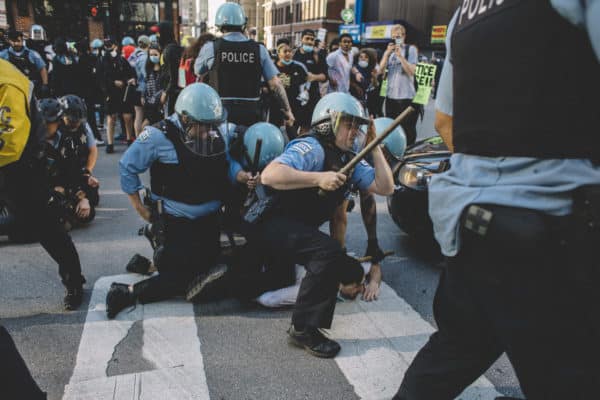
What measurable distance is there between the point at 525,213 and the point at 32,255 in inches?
166

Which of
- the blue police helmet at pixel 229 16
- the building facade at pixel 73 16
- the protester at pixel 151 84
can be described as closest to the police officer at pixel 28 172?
the blue police helmet at pixel 229 16

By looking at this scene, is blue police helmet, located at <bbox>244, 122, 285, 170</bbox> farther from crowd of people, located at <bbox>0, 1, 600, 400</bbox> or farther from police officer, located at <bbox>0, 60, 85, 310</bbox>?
police officer, located at <bbox>0, 60, 85, 310</bbox>

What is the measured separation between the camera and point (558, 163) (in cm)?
131

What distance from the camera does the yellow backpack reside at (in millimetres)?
2334

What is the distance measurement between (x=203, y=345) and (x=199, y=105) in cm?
153

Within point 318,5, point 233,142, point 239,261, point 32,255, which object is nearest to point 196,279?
point 239,261

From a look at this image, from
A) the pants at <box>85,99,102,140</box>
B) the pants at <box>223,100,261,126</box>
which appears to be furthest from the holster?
the pants at <box>85,99,102,140</box>

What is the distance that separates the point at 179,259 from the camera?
11.1 ft

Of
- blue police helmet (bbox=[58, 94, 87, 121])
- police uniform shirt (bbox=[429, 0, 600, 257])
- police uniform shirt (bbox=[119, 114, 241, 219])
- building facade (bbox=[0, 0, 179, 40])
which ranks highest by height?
building facade (bbox=[0, 0, 179, 40])

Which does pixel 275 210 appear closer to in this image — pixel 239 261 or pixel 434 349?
pixel 239 261

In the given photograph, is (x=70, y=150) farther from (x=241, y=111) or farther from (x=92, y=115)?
(x=92, y=115)

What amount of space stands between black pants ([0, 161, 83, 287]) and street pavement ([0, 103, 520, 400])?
345 mm

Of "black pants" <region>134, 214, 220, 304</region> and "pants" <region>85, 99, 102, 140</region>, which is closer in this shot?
"black pants" <region>134, 214, 220, 304</region>

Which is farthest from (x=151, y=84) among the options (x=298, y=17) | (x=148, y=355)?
(x=298, y=17)
